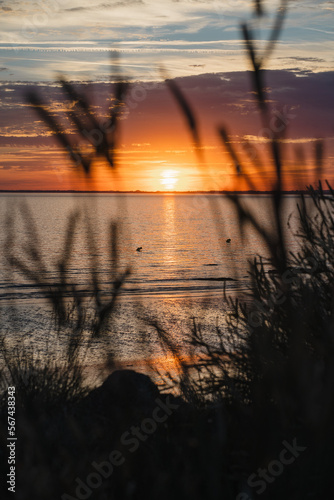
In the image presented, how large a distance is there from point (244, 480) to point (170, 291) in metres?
23.8

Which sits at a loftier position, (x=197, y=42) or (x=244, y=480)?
(x=197, y=42)

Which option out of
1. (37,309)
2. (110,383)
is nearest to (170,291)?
(37,309)

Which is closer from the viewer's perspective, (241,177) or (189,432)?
(241,177)

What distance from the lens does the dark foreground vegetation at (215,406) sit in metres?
1.09

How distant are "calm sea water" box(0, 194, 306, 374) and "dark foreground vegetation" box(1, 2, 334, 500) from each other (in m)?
0.08

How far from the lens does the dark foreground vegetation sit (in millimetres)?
1091

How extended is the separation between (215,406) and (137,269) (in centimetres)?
3090

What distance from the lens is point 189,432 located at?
4.04m

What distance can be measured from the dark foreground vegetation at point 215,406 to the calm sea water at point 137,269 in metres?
0.08

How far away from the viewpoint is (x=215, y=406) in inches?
154

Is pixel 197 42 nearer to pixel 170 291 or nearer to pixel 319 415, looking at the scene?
pixel 319 415

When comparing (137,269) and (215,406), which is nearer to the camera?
(215,406)

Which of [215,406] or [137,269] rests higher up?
[137,269]

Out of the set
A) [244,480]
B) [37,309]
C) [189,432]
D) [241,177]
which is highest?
[37,309]
